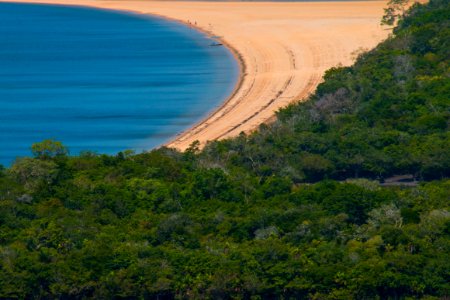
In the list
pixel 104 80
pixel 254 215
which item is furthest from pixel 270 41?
pixel 254 215

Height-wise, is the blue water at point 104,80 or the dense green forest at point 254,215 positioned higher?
the blue water at point 104,80

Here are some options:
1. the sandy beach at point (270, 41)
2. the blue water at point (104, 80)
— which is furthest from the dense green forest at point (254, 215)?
the blue water at point (104, 80)

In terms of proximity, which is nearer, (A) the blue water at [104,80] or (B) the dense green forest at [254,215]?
(B) the dense green forest at [254,215]

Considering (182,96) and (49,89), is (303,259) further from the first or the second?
(49,89)

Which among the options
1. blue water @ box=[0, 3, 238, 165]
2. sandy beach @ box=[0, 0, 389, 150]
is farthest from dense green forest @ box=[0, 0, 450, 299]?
blue water @ box=[0, 3, 238, 165]

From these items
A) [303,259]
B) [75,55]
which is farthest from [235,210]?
[75,55]

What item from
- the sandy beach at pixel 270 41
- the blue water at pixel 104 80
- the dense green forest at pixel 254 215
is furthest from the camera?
the sandy beach at pixel 270 41

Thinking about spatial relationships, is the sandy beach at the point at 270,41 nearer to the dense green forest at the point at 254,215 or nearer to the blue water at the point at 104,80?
the blue water at the point at 104,80
